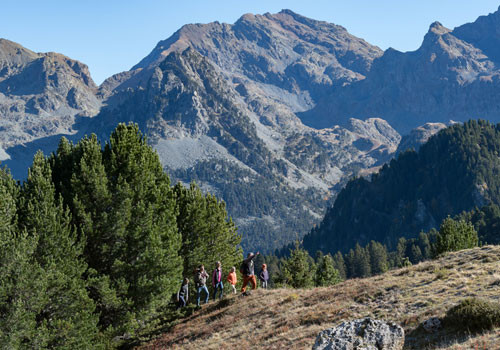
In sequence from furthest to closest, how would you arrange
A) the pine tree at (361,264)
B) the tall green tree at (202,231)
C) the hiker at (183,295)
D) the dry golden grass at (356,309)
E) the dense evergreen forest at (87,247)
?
1. the pine tree at (361,264)
2. the tall green tree at (202,231)
3. the hiker at (183,295)
4. the dense evergreen forest at (87,247)
5. the dry golden grass at (356,309)

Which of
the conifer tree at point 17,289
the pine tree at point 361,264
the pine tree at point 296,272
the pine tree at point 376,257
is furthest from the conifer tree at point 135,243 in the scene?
the pine tree at point 376,257

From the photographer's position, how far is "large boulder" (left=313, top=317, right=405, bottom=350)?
1377 cm

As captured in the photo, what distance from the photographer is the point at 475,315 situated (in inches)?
596

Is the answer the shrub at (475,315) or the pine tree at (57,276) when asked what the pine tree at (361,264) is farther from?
the shrub at (475,315)

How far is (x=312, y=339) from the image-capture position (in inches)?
728

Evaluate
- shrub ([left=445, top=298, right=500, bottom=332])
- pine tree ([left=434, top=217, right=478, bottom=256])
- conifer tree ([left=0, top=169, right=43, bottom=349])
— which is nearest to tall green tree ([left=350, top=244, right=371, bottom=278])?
pine tree ([left=434, top=217, right=478, bottom=256])

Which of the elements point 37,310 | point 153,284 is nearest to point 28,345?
point 37,310

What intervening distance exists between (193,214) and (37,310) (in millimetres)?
19898

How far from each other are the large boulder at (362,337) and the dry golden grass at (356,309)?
1657 millimetres

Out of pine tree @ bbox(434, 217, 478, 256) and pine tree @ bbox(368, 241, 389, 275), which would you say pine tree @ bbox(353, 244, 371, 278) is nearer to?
pine tree @ bbox(368, 241, 389, 275)

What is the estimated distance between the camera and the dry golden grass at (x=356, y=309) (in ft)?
58.3

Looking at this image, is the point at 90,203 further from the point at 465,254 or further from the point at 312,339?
the point at 465,254

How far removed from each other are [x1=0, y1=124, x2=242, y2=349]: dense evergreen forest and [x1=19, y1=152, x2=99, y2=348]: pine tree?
0.18ft

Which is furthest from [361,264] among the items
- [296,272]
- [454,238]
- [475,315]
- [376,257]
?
[475,315]
